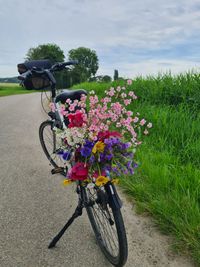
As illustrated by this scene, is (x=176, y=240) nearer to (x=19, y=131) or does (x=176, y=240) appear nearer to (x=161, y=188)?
(x=161, y=188)

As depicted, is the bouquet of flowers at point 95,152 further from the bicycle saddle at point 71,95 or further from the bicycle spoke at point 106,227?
the bicycle saddle at point 71,95

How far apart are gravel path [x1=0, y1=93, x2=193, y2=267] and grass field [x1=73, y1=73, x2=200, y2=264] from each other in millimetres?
178

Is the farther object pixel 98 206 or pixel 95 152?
pixel 98 206

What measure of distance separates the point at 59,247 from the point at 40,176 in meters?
1.89

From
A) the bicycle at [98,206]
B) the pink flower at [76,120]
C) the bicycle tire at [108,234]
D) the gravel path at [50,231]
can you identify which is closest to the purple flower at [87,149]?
the pink flower at [76,120]

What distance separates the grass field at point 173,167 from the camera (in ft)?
8.71

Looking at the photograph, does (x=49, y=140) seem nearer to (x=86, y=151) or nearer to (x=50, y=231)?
(x=50, y=231)

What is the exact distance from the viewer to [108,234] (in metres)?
2.39

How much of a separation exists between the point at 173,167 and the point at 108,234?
1.58 m

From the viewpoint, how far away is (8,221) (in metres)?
3.05

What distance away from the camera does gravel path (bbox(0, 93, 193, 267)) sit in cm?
242

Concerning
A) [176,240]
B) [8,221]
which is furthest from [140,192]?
[8,221]

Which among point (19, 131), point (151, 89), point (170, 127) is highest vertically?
point (151, 89)

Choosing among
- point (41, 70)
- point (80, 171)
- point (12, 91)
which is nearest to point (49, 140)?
point (41, 70)
